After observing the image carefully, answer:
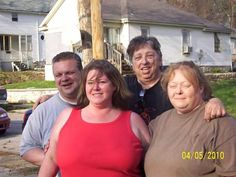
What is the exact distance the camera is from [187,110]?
10.6 ft

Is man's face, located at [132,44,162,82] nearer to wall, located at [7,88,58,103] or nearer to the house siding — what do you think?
wall, located at [7,88,58,103]

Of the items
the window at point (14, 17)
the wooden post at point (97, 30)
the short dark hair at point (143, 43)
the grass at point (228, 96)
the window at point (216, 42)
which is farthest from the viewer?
the window at point (14, 17)

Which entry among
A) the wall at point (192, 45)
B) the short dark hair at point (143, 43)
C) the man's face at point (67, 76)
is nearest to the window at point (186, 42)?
the wall at point (192, 45)

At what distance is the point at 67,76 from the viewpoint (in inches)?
156

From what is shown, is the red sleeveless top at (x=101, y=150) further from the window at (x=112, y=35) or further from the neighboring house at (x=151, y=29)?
the window at (x=112, y=35)

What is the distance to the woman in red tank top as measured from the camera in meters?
3.30

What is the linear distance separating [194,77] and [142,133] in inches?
21.4

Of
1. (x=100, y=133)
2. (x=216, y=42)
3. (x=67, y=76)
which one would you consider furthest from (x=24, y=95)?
(x=100, y=133)

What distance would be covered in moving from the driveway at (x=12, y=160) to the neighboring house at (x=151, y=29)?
15.8 metres

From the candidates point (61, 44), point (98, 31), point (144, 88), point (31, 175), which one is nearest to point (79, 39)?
point (98, 31)

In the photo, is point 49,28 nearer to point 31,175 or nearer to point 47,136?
point 31,175

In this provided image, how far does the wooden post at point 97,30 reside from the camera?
978 centimetres

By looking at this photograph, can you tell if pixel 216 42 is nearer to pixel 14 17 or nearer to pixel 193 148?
pixel 14 17

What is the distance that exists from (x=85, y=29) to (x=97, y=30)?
573mm
